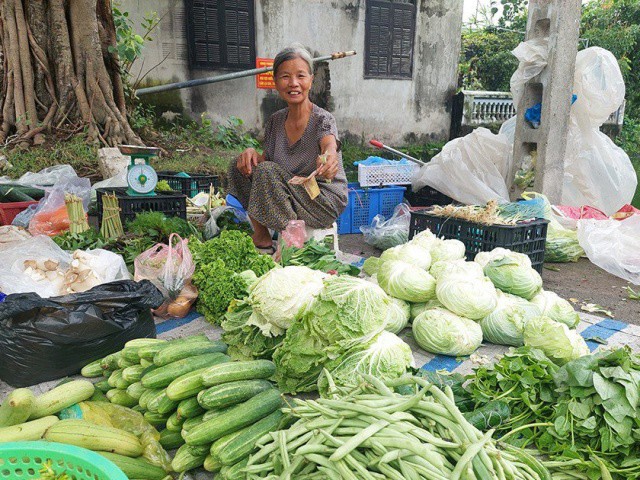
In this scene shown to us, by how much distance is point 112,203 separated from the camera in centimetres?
413

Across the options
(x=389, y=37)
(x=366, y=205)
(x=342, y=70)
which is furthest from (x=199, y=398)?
(x=389, y=37)

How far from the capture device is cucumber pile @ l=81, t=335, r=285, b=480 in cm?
178

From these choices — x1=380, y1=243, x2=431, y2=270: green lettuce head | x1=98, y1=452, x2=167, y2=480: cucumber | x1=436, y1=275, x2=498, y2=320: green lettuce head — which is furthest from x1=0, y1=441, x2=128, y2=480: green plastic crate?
x1=380, y1=243, x2=431, y2=270: green lettuce head

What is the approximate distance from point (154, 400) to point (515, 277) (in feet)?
7.61

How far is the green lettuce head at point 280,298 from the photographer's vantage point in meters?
2.46

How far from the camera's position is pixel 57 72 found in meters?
6.71

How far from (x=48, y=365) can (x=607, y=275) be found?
15.6 feet

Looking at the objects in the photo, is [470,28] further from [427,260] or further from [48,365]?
[48,365]

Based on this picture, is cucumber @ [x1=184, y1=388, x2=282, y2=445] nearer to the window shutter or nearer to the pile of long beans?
the pile of long beans

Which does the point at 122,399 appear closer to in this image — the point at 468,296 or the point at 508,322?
the point at 468,296

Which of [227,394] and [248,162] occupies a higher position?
[248,162]

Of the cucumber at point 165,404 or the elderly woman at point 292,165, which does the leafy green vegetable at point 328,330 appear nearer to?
the cucumber at point 165,404

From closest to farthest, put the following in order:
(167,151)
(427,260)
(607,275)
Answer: (427,260)
(607,275)
(167,151)

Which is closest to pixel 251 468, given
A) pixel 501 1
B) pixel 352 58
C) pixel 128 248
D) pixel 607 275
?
pixel 128 248
